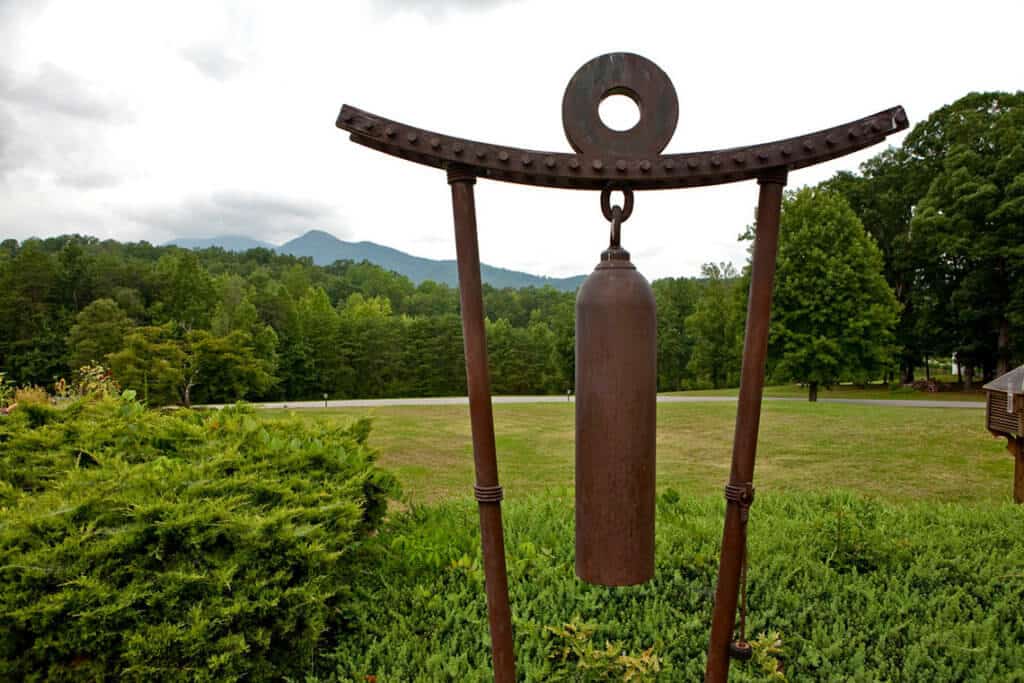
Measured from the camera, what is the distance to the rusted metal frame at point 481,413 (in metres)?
2.15

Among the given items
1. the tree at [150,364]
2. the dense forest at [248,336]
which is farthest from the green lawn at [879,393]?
the tree at [150,364]

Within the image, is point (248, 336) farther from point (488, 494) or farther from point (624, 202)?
point (624, 202)

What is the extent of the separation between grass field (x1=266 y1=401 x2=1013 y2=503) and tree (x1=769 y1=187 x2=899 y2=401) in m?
2.29

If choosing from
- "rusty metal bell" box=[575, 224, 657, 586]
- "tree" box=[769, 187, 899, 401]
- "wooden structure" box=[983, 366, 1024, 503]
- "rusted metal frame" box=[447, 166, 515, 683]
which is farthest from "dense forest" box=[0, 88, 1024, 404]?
"rusty metal bell" box=[575, 224, 657, 586]

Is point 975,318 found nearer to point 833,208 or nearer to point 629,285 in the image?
point 833,208

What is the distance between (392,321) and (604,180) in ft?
133

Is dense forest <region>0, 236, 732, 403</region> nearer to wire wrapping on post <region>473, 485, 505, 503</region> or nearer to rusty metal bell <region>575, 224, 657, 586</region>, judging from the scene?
wire wrapping on post <region>473, 485, 505, 503</region>

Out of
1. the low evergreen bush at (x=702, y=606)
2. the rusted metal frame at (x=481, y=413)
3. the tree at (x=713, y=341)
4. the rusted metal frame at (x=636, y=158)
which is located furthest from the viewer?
the tree at (x=713, y=341)

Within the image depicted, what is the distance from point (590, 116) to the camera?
2.11 meters

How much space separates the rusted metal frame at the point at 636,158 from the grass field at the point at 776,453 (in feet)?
14.5

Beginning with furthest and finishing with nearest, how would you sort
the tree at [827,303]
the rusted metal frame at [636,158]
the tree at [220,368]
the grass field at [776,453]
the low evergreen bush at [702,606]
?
1. the tree at [220,368]
2. the tree at [827,303]
3. the grass field at [776,453]
4. the low evergreen bush at [702,606]
5. the rusted metal frame at [636,158]

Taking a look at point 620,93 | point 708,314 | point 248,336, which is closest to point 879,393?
point 708,314

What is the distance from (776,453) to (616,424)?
1160 centimetres

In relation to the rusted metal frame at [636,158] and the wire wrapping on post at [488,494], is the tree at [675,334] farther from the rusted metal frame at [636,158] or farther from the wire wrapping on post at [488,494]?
the wire wrapping on post at [488,494]
